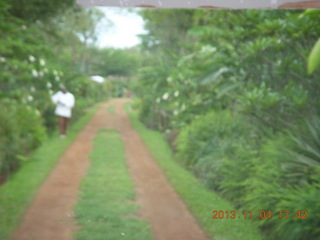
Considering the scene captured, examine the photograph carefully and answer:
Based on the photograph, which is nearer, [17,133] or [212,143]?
[17,133]

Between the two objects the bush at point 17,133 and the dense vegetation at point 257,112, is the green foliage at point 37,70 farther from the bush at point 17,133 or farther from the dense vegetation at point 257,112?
the dense vegetation at point 257,112

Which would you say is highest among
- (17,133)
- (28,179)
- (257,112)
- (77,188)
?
(257,112)

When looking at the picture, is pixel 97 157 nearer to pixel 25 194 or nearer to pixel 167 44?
pixel 25 194

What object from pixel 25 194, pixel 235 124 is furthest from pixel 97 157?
pixel 235 124

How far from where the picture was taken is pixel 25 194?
3.97m

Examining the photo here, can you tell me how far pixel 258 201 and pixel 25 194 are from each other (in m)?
2.40

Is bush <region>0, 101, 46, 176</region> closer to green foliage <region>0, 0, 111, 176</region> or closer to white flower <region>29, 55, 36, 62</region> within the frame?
green foliage <region>0, 0, 111, 176</region>

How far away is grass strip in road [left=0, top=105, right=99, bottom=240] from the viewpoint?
11.0 feet

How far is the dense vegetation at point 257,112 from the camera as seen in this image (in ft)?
12.9

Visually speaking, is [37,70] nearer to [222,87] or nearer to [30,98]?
[30,98]

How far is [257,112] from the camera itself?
5.43 m

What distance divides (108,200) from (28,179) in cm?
141
